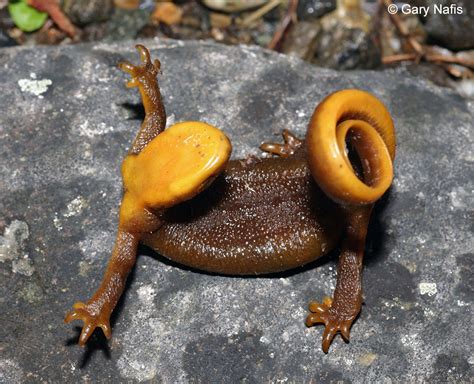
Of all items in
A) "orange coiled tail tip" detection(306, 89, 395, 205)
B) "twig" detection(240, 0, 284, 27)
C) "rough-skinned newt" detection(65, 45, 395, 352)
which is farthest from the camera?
"twig" detection(240, 0, 284, 27)

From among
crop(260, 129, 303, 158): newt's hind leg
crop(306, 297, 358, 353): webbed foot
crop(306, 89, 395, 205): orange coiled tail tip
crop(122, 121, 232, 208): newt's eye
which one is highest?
crop(306, 89, 395, 205): orange coiled tail tip

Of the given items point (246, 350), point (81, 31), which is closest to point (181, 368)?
point (246, 350)

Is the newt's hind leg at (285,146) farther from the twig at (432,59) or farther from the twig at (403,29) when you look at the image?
the twig at (403,29)

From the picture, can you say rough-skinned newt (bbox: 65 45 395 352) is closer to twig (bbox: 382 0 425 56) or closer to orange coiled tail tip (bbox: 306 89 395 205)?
orange coiled tail tip (bbox: 306 89 395 205)

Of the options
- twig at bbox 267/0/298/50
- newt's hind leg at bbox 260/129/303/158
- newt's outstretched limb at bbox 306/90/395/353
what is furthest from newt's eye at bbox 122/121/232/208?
twig at bbox 267/0/298/50

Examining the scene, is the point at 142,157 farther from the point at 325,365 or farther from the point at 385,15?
the point at 385,15

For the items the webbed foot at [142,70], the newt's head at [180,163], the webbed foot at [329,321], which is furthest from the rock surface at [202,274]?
the newt's head at [180,163]
